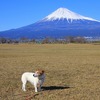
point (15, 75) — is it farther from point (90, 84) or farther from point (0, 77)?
point (90, 84)

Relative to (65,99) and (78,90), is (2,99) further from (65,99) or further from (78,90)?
(78,90)

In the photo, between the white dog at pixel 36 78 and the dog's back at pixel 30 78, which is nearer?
the white dog at pixel 36 78

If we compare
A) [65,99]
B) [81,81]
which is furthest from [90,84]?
[65,99]

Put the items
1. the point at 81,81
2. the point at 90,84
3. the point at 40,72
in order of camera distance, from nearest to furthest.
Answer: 1. the point at 40,72
2. the point at 90,84
3. the point at 81,81

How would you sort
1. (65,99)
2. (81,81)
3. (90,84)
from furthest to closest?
(81,81) < (90,84) < (65,99)

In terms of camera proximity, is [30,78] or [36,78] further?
[30,78]

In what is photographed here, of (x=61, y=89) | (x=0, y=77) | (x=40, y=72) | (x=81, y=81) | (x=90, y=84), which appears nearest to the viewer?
(x=40, y=72)

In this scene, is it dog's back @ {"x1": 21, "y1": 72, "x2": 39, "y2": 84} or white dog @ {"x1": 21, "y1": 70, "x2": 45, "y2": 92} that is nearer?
white dog @ {"x1": 21, "y1": 70, "x2": 45, "y2": 92}

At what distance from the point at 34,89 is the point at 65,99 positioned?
226 centimetres

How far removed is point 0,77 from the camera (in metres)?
A: 18.3

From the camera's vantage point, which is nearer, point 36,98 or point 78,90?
point 36,98

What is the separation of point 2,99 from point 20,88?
7.63ft

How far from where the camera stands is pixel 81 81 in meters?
17.0

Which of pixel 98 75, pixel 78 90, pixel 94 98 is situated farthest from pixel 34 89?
pixel 98 75
